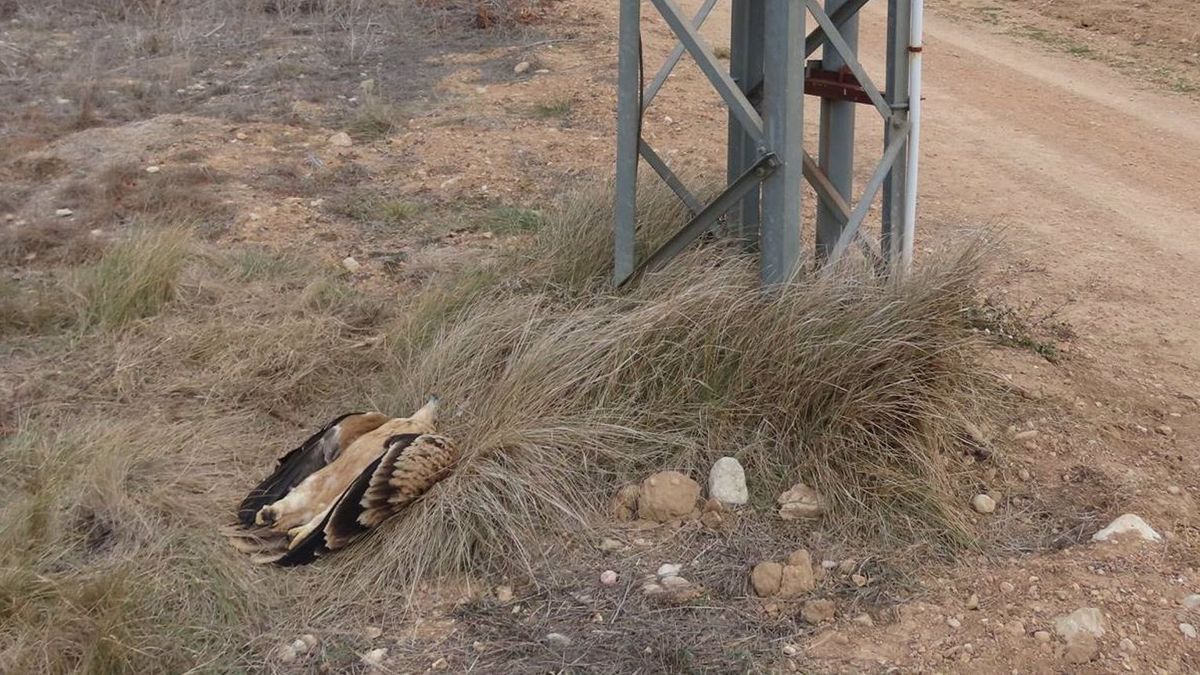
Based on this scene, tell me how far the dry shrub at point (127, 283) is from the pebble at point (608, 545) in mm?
2629

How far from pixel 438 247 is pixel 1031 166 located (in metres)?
3.94

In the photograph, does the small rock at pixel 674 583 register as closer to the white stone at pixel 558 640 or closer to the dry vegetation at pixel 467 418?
the dry vegetation at pixel 467 418

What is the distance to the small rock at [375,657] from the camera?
3.03 m

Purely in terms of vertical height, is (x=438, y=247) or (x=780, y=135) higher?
(x=780, y=135)

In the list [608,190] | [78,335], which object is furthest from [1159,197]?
[78,335]

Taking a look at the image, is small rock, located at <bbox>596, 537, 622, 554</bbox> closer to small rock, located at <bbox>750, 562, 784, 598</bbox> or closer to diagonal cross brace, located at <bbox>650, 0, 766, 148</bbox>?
small rock, located at <bbox>750, 562, 784, 598</bbox>

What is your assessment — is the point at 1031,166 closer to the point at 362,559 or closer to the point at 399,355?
the point at 399,355

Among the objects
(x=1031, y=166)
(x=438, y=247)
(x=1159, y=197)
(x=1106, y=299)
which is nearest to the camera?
(x=1106, y=299)

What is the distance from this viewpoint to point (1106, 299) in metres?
5.25

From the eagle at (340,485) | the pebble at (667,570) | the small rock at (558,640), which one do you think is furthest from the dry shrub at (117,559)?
the pebble at (667,570)

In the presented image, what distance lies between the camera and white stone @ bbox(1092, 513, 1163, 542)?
3.31 metres

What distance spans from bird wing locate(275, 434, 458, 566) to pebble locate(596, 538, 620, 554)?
0.57 m

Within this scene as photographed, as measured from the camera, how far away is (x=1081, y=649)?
2.88 metres

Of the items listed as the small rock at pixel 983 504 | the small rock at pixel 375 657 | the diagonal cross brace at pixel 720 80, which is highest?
the diagonal cross brace at pixel 720 80
